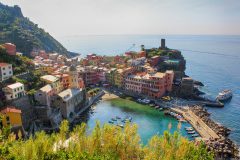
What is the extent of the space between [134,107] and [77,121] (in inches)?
563

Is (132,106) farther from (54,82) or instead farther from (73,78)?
(54,82)

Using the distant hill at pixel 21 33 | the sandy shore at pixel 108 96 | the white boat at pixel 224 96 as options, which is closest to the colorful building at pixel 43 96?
the sandy shore at pixel 108 96

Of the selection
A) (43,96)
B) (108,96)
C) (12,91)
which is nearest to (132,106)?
(108,96)

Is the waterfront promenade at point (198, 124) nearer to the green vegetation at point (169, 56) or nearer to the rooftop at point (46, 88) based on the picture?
the rooftop at point (46, 88)

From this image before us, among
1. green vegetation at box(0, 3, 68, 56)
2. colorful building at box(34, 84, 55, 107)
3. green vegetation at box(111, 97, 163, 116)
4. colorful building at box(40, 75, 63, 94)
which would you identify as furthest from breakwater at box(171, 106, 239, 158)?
green vegetation at box(0, 3, 68, 56)

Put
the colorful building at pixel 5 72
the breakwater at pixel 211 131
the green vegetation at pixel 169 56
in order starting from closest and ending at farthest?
the breakwater at pixel 211 131
the colorful building at pixel 5 72
the green vegetation at pixel 169 56

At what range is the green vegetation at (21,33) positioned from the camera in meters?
89.2

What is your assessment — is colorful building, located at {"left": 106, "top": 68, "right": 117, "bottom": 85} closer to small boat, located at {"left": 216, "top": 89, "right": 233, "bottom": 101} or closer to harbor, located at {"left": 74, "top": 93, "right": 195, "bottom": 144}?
harbor, located at {"left": 74, "top": 93, "right": 195, "bottom": 144}

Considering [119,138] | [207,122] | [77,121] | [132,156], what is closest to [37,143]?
[119,138]

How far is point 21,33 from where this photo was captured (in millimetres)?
94125

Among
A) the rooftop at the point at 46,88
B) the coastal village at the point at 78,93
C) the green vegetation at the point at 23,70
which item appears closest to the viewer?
the coastal village at the point at 78,93

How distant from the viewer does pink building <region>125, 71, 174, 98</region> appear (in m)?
60.3

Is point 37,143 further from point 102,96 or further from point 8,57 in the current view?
point 102,96

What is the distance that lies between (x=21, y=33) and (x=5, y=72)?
54265 millimetres
